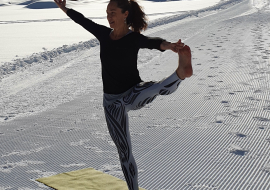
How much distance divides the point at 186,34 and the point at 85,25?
9.84 meters

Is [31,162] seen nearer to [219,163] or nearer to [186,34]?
[219,163]

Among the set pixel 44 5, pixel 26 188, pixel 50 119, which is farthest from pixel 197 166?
pixel 44 5

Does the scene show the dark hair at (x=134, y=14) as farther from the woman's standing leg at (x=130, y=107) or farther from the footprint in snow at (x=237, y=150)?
the footprint in snow at (x=237, y=150)

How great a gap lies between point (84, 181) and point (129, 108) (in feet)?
3.30

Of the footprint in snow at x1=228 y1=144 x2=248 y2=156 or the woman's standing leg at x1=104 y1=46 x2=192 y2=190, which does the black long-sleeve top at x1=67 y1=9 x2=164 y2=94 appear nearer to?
the woman's standing leg at x1=104 y1=46 x2=192 y2=190

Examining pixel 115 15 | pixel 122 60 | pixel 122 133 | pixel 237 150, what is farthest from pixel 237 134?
pixel 115 15

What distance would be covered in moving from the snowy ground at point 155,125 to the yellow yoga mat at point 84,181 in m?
0.12

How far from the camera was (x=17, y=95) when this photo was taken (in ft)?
19.5

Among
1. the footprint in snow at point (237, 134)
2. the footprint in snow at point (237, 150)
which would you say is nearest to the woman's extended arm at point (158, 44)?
the footprint in snow at point (237, 150)

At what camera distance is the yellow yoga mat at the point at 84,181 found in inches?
123

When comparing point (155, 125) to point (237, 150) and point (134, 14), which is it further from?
point (134, 14)

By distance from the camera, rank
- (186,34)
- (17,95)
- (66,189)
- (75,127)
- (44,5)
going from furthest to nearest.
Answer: (44,5)
(186,34)
(17,95)
(75,127)
(66,189)

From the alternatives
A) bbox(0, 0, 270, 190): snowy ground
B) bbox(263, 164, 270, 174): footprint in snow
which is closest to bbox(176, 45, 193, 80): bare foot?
bbox(0, 0, 270, 190): snowy ground

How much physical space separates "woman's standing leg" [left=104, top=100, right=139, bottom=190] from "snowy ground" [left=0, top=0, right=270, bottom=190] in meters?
0.64
